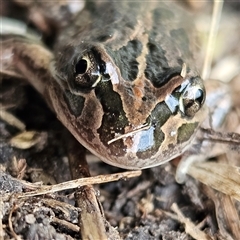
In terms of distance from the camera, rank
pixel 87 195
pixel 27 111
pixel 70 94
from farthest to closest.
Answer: pixel 27 111, pixel 70 94, pixel 87 195

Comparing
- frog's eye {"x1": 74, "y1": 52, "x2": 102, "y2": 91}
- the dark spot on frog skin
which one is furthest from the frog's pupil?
the dark spot on frog skin

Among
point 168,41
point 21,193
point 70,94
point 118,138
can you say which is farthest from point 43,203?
point 168,41

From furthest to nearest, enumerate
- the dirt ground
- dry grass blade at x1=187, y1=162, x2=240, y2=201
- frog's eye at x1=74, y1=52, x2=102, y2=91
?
dry grass blade at x1=187, y1=162, x2=240, y2=201 < frog's eye at x1=74, y1=52, x2=102, y2=91 < the dirt ground

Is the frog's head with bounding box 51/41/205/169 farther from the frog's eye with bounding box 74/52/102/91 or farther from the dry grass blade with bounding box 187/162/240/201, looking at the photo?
the dry grass blade with bounding box 187/162/240/201

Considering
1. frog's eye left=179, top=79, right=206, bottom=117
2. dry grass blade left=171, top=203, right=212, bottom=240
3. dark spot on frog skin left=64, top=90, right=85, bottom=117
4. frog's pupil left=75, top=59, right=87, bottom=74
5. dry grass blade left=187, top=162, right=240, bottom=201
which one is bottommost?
dry grass blade left=171, top=203, right=212, bottom=240

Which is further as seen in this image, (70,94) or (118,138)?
(70,94)

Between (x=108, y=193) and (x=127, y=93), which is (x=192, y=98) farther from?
(x=108, y=193)

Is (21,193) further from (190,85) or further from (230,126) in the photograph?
(230,126)
